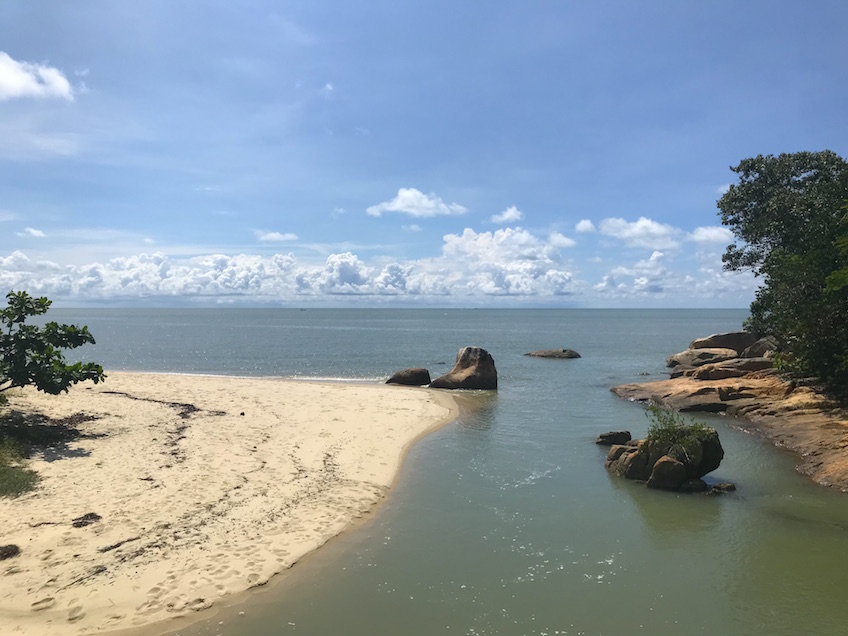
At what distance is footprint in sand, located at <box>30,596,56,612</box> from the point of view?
383 inches

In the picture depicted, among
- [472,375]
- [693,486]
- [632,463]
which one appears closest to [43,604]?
[632,463]

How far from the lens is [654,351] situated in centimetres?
7531

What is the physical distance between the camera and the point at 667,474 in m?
17.6

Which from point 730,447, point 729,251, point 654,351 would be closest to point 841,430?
point 730,447

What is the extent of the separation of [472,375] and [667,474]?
73.8 feet

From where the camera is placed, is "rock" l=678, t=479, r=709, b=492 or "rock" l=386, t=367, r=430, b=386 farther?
"rock" l=386, t=367, r=430, b=386

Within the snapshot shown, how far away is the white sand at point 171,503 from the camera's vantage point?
1030cm

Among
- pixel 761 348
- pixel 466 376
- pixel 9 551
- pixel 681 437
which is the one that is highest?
pixel 761 348

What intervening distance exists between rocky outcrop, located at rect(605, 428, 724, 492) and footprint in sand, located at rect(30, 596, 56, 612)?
15492mm

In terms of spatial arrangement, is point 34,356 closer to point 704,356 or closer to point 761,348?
point 761,348

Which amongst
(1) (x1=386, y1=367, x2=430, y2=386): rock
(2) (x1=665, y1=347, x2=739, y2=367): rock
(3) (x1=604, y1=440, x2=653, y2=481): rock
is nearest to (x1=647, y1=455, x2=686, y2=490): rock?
(3) (x1=604, y1=440, x2=653, y2=481): rock

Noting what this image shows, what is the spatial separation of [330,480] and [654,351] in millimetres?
66619

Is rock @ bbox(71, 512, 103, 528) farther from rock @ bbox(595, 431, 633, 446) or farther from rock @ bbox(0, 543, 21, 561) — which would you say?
rock @ bbox(595, 431, 633, 446)

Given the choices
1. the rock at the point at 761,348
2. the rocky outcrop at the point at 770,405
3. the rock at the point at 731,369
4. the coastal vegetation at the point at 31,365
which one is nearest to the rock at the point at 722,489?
the rocky outcrop at the point at 770,405
